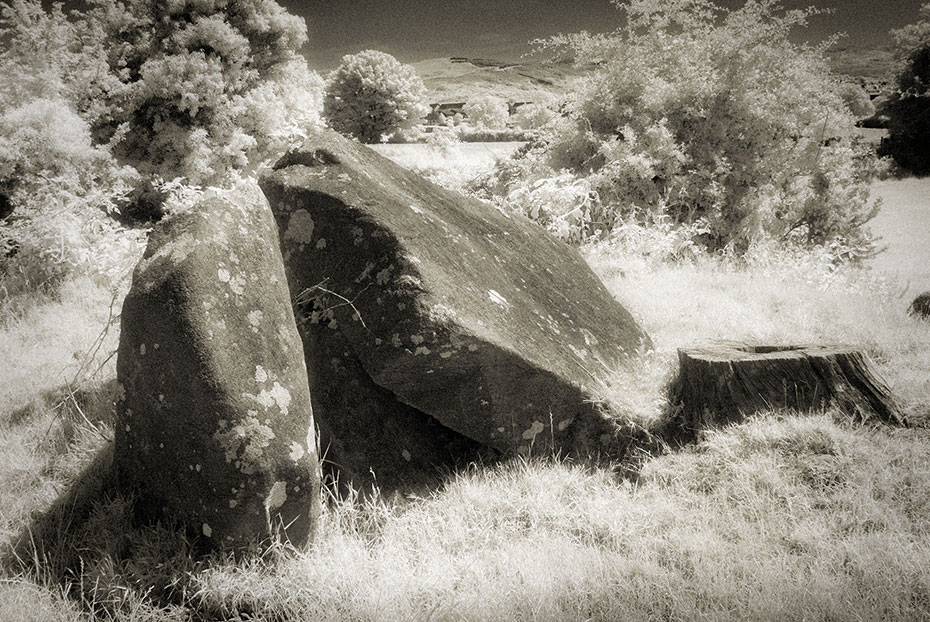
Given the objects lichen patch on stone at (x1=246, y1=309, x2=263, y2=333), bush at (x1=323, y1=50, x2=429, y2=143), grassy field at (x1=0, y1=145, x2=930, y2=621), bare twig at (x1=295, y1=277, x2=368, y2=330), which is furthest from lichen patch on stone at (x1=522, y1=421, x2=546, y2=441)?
bush at (x1=323, y1=50, x2=429, y2=143)

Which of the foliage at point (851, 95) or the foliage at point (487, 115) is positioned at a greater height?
the foliage at point (487, 115)

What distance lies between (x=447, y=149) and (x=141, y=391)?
76.1ft

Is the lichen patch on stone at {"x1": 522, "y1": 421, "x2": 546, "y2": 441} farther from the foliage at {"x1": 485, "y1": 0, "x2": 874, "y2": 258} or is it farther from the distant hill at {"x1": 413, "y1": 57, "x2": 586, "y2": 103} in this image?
the distant hill at {"x1": 413, "y1": 57, "x2": 586, "y2": 103}

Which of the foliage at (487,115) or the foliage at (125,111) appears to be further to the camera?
the foliage at (487,115)

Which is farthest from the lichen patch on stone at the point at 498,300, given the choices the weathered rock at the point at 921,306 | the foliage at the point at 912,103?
the foliage at the point at 912,103

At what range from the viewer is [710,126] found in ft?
43.0

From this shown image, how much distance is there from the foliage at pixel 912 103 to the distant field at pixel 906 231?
219 cm

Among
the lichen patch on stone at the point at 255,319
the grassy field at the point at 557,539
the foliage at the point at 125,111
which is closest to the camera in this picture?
the grassy field at the point at 557,539

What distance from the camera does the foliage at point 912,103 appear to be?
36.4 m

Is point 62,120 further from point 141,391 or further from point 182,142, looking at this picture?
point 141,391

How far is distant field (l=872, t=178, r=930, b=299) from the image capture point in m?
14.4

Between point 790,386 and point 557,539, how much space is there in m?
2.19

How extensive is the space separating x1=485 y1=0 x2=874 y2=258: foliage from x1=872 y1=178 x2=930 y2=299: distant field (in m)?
2.78

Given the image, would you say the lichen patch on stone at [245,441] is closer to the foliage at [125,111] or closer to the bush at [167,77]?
the foliage at [125,111]
